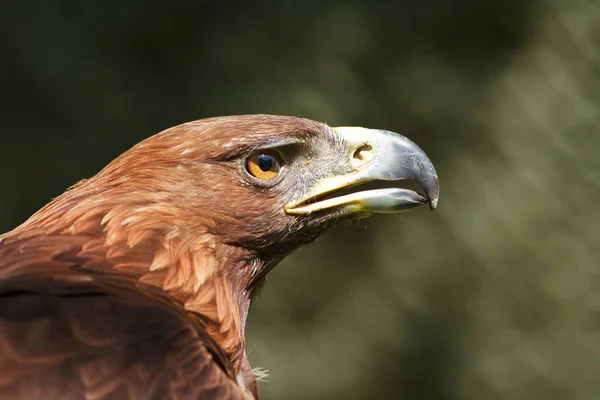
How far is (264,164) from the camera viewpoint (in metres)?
2.28

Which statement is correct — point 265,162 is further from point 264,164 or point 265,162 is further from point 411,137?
point 411,137

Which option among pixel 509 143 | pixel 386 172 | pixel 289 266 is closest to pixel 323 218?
pixel 386 172

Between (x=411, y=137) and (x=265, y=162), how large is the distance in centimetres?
214

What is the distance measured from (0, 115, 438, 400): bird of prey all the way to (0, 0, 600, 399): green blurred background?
1942 mm

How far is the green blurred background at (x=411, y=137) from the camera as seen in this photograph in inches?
165

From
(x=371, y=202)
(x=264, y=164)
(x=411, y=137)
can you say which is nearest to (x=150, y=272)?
(x=264, y=164)

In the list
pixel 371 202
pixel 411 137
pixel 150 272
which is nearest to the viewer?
pixel 150 272

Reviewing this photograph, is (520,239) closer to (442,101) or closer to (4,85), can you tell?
(442,101)

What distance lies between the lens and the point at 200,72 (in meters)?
4.25

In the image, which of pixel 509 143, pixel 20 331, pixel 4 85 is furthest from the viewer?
pixel 509 143

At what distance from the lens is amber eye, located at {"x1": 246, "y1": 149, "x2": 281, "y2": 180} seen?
2.26m

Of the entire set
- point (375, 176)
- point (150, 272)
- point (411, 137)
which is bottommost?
point (411, 137)

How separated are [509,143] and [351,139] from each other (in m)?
2.24

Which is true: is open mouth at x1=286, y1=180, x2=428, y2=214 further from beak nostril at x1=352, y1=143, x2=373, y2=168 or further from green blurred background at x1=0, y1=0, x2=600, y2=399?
green blurred background at x1=0, y1=0, x2=600, y2=399
